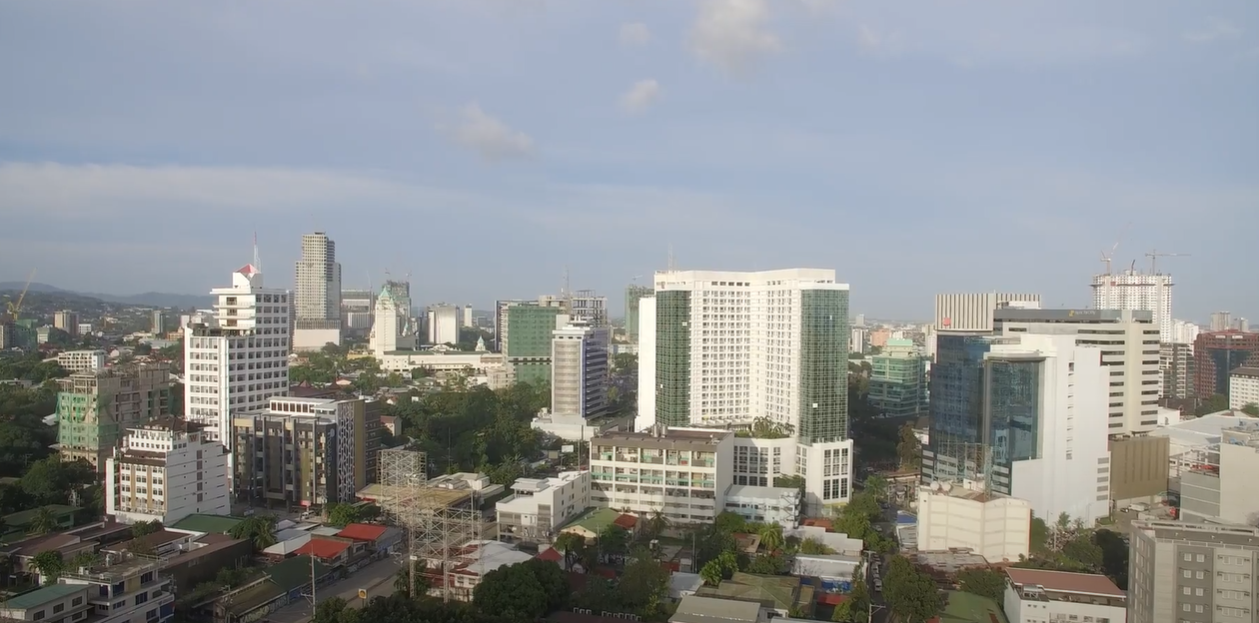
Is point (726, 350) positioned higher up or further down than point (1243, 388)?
higher up

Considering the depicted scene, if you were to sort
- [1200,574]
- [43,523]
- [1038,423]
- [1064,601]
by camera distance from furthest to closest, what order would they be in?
[1038,423]
[43,523]
[1064,601]
[1200,574]

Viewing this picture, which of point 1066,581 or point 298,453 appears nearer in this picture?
point 1066,581

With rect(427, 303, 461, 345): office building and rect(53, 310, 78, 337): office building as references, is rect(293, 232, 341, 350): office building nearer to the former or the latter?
rect(427, 303, 461, 345): office building

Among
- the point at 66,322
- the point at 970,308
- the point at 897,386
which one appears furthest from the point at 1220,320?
the point at 66,322

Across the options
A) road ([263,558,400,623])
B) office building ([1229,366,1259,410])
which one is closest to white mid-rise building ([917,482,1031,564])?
road ([263,558,400,623])

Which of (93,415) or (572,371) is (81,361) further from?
(572,371)

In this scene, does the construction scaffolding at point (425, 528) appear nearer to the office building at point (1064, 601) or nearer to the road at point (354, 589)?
the road at point (354, 589)
